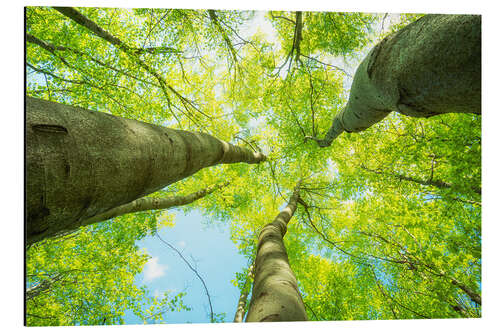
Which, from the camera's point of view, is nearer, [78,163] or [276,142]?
[78,163]

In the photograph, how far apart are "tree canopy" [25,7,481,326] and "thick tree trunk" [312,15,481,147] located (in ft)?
6.03

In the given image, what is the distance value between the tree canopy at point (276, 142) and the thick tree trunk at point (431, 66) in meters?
1.84

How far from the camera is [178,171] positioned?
1217mm

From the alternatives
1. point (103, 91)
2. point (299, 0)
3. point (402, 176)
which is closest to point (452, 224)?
point (402, 176)

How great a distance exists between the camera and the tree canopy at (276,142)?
2.61 metres

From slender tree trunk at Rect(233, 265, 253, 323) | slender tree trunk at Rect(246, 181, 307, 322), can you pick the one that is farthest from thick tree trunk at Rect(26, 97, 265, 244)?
slender tree trunk at Rect(233, 265, 253, 323)

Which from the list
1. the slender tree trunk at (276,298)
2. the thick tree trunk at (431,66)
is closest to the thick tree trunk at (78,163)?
the slender tree trunk at (276,298)

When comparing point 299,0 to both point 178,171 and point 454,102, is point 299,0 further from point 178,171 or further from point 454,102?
Answer: point 178,171

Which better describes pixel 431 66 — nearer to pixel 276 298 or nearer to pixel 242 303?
pixel 276 298

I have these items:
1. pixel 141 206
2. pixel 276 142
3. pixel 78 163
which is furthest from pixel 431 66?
pixel 276 142

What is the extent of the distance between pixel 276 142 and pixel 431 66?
5137mm

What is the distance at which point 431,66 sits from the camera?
0.81 metres

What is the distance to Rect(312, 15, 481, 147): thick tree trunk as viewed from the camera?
75cm

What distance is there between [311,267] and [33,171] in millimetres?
6876
